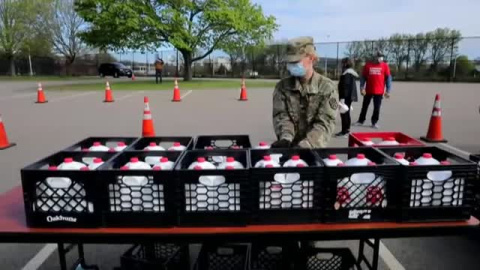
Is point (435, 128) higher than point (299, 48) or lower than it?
lower

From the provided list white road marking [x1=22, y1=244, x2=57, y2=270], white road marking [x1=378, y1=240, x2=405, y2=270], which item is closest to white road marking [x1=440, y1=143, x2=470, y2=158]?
white road marking [x1=378, y1=240, x2=405, y2=270]

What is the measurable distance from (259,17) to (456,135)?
2238 cm

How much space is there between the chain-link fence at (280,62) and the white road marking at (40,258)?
48.1 feet

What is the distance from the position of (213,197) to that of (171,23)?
2575 centimetres

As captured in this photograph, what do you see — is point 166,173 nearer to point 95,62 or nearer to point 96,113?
point 96,113

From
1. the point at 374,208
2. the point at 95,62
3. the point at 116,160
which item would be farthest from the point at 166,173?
the point at 95,62

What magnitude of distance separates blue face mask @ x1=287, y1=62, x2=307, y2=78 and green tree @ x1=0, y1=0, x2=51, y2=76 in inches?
1943

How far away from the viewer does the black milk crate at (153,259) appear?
2699 mm

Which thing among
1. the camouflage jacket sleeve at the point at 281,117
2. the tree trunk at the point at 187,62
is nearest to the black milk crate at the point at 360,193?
the camouflage jacket sleeve at the point at 281,117

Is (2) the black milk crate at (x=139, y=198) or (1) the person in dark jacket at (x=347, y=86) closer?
(2) the black milk crate at (x=139, y=198)

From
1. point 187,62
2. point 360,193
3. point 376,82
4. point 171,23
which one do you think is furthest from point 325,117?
point 187,62

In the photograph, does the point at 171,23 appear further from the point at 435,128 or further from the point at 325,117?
the point at 325,117

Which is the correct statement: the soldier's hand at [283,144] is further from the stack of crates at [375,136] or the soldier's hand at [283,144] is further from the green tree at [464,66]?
the green tree at [464,66]

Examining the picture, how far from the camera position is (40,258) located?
3.45 metres
